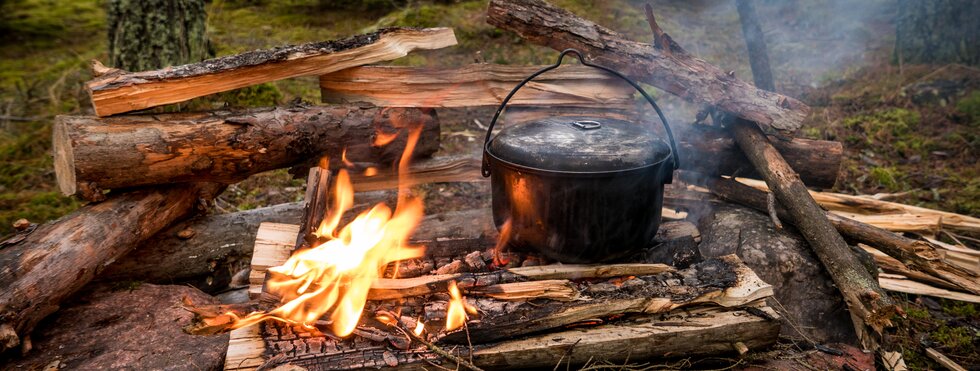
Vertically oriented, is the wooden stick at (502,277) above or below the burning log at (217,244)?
above

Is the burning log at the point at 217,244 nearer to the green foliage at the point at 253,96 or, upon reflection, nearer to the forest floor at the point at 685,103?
the forest floor at the point at 685,103

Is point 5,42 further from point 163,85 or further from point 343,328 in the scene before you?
point 343,328

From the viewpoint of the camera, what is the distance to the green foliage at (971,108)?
5.78 m

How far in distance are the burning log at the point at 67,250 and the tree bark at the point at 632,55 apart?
249 cm

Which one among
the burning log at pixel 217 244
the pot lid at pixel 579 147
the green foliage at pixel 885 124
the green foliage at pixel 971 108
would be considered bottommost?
the burning log at pixel 217 244

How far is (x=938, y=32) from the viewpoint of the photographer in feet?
21.7

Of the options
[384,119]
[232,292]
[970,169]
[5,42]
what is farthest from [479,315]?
[5,42]

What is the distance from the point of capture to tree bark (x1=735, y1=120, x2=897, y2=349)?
2.64 meters

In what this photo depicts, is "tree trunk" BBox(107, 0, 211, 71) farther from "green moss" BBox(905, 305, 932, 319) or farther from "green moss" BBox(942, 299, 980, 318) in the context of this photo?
"green moss" BBox(942, 299, 980, 318)

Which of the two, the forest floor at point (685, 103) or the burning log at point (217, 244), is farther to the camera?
the forest floor at point (685, 103)

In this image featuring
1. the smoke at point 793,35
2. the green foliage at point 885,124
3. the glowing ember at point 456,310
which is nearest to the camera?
the glowing ember at point 456,310

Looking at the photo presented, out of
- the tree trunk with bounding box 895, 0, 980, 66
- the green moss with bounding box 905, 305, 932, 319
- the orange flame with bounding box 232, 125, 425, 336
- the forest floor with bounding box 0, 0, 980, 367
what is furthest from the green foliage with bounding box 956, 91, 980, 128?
the orange flame with bounding box 232, 125, 425, 336

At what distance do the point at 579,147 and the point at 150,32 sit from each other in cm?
433

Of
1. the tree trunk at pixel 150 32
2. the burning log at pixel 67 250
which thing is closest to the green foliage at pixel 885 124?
the burning log at pixel 67 250
